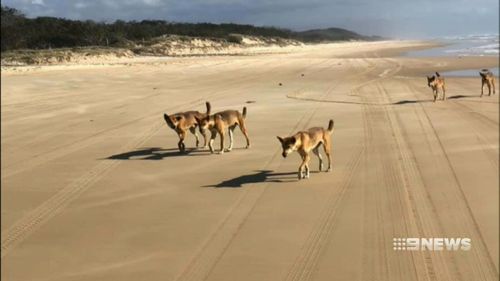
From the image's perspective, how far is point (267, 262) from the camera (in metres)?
6.00

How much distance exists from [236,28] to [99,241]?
90.7m

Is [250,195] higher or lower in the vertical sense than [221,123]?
lower

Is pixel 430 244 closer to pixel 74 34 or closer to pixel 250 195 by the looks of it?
pixel 250 195

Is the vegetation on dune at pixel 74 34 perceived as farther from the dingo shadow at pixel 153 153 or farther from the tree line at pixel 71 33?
the dingo shadow at pixel 153 153

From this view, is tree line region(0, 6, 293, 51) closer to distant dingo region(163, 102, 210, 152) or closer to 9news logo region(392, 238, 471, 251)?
distant dingo region(163, 102, 210, 152)

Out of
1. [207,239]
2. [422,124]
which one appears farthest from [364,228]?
[422,124]

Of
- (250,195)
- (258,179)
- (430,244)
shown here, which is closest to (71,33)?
(258,179)

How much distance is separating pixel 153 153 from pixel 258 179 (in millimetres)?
3381

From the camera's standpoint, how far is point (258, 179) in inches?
375

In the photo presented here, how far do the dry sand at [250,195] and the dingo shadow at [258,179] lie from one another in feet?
0.12

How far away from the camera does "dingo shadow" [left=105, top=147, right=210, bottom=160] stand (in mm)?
11512

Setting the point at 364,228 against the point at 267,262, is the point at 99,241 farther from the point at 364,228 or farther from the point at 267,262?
the point at 364,228

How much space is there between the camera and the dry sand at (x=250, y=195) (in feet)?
19.3

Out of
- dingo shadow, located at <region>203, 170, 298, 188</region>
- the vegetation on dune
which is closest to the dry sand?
dingo shadow, located at <region>203, 170, 298, 188</region>
